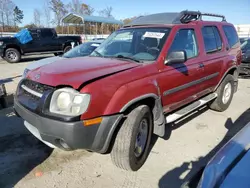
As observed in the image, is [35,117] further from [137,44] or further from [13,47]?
[13,47]

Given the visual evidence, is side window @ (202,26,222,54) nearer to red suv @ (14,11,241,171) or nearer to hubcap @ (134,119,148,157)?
red suv @ (14,11,241,171)

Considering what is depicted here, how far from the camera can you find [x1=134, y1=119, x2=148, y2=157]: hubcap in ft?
10.4

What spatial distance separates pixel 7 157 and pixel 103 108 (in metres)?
1.89

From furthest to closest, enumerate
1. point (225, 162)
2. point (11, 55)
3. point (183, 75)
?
point (11, 55) → point (183, 75) → point (225, 162)

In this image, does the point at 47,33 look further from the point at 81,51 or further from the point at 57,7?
the point at 57,7

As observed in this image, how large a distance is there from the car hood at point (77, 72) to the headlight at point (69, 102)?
0.09m

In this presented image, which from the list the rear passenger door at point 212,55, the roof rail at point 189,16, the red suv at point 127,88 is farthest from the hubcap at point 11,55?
the rear passenger door at point 212,55

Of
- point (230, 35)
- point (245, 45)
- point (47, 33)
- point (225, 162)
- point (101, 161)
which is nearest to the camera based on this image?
point (225, 162)

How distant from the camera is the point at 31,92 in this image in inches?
114

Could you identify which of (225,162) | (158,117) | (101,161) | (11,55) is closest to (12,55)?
(11,55)

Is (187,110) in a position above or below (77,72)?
below

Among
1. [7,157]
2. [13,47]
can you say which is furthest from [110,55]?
[13,47]

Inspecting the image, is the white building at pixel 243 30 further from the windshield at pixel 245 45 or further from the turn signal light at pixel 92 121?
the turn signal light at pixel 92 121

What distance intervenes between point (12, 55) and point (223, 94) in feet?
41.4
